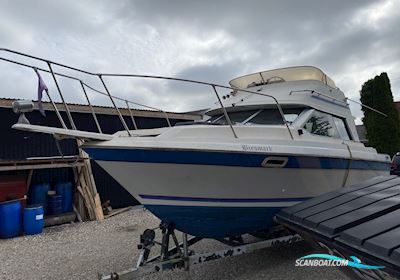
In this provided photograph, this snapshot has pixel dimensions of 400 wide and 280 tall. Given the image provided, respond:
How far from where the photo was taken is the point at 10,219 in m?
6.43

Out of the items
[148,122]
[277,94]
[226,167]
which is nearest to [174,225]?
[226,167]

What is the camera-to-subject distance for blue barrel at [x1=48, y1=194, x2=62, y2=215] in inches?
298

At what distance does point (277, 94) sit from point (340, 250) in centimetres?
359

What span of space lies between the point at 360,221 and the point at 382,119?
628 inches

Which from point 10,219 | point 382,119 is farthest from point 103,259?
point 382,119

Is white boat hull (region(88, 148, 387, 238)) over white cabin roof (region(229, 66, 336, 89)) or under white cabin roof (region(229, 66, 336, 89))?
under

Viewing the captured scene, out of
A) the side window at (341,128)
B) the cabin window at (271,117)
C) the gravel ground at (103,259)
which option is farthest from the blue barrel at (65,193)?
the side window at (341,128)

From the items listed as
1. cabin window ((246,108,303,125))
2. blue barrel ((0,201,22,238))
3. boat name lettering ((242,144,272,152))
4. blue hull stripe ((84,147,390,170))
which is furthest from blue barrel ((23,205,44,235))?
boat name lettering ((242,144,272,152))

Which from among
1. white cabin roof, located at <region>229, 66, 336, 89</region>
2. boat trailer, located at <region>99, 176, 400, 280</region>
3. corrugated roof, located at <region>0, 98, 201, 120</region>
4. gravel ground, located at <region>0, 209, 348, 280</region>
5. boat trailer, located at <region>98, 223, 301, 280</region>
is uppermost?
corrugated roof, located at <region>0, 98, 201, 120</region>

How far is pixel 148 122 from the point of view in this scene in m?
10.3

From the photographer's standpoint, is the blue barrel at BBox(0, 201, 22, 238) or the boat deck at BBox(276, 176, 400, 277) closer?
the boat deck at BBox(276, 176, 400, 277)

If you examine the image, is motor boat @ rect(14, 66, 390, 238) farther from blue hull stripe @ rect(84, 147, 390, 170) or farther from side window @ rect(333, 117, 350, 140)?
side window @ rect(333, 117, 350, 140)

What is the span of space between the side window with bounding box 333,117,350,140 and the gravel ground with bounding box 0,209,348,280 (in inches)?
72.7

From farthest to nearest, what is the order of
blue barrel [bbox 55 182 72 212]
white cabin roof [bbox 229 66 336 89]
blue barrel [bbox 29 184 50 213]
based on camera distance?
blue barrel [bbox 55 182 72 212], blue barrel [bbox 29 184 50 213], white cabin roof [bbox 229 66 336 89]
